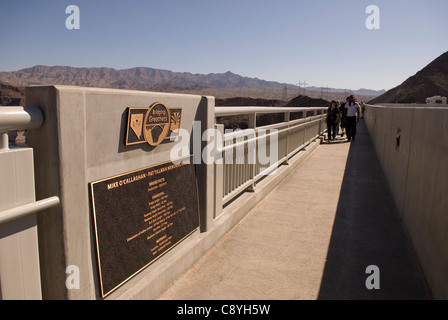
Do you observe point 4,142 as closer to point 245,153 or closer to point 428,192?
point 428,192

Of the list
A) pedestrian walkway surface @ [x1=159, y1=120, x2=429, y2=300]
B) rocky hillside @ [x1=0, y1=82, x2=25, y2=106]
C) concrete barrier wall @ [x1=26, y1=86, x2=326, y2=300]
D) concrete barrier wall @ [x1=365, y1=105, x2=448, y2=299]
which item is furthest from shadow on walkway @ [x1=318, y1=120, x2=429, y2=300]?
rocky hillside @ [x1=0, y1=82, x2=25, y2=106]

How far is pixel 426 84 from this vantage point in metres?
73.3

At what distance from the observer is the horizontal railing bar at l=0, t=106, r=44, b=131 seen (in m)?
1.71

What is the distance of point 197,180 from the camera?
3.59m

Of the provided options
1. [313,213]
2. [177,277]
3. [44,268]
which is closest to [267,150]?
[313,213]

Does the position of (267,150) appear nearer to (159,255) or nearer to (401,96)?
(159,255)

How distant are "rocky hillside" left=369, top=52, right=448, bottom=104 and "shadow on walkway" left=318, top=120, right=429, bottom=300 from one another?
7045 centimetres

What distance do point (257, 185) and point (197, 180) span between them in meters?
2.31

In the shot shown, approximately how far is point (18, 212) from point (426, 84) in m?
85.3

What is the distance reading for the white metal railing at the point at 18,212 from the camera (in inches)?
66.8
